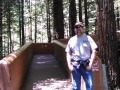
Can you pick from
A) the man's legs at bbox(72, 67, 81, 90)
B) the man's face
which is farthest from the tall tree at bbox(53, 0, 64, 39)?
the man's legs at bbox(72, 67, 81, 90)

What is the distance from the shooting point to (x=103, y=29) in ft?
23.9

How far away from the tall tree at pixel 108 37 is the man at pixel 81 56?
2153 millimetres

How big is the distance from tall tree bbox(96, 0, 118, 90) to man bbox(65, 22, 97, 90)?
7.06 ft

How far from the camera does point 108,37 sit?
7301 mm

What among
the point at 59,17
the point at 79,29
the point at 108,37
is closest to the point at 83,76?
the point at 79,29

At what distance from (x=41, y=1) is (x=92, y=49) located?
53.7 meters

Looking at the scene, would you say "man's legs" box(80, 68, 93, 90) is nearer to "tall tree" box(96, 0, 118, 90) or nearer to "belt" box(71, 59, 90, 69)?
"belt" box(71, 59, 90, 69)

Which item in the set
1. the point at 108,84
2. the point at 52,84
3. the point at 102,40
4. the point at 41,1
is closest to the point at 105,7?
the point at 102,40

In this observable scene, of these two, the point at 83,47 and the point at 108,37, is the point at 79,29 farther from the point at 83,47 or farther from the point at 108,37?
the point at 108,37

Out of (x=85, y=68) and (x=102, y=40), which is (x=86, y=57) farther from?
(x=102, y=40)

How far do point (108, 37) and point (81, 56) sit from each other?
7.78 ft

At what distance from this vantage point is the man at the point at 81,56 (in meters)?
5.19

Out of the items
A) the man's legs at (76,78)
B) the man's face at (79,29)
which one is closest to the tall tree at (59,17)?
the man's face at (79,29)

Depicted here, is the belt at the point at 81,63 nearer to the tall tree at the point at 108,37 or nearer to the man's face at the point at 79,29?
the man's face at the point at 79,29
